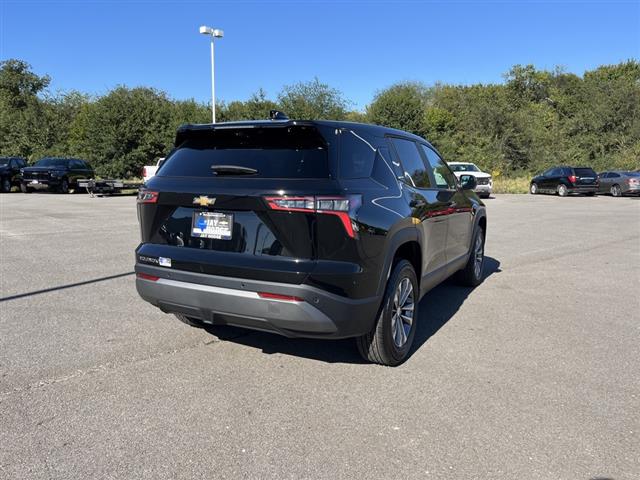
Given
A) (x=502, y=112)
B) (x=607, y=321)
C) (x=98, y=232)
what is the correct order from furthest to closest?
(x=502, y=112), (x=98, y=232), (x=607, y=321)

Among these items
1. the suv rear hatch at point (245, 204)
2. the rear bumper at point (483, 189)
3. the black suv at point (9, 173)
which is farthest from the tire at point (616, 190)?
the black suv at point (9, 173)

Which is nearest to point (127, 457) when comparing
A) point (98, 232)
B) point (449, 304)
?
point (449, 304)

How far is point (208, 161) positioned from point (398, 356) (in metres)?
2.10

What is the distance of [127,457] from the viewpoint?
2.79m

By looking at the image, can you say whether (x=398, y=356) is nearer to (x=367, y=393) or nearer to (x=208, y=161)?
(x=367, y=393)

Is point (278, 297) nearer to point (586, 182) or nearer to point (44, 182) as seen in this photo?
point (44, 182)

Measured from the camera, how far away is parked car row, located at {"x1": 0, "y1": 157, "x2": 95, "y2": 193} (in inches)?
985

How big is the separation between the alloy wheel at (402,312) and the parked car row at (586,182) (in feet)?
87.8

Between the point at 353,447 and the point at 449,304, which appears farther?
the point at 449,304

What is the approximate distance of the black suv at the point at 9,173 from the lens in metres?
26.3

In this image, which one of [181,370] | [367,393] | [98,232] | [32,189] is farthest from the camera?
[32,189]

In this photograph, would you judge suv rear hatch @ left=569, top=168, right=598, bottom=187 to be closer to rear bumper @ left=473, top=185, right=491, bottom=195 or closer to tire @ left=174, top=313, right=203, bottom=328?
rear bumper @ left=473, top=185, right=491, bottom=195

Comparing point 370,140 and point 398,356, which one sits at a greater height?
point 370,140

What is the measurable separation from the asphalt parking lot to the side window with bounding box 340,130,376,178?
153 centimetres
